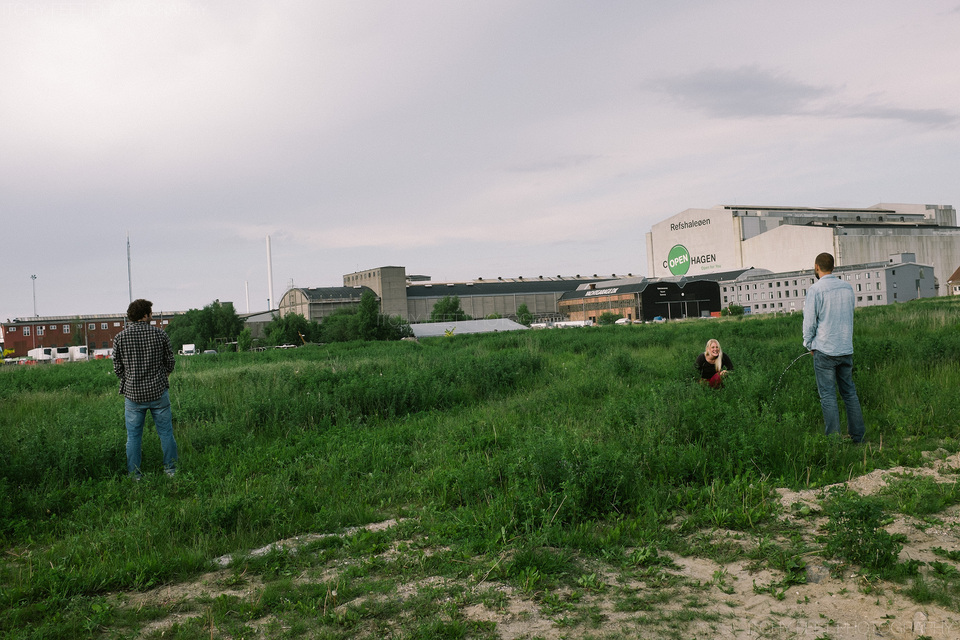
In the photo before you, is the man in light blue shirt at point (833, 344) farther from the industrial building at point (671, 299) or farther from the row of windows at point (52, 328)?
the row of windows at point (52, 328)

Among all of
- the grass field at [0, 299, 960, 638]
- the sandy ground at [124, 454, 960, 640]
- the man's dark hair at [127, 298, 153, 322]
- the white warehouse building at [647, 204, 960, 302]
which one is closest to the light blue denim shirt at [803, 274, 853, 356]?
the grass field at [0, 299, 960, 638]

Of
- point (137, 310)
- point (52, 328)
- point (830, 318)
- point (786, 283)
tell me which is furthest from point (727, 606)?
point (52, 328)

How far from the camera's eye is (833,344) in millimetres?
6965

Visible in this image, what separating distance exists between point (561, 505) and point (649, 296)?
328 feet

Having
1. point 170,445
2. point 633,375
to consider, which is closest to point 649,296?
point 633,375

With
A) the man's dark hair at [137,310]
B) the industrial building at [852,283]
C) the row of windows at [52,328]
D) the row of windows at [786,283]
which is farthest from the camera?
the row of windows at [52,328]

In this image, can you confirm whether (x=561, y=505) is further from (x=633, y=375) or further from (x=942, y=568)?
(x=633, y=375)

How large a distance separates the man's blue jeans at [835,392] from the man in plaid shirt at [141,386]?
7361 mm

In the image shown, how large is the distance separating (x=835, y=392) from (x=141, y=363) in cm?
785

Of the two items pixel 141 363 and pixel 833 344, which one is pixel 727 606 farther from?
pixel 141 363

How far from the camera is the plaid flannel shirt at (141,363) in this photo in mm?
7352

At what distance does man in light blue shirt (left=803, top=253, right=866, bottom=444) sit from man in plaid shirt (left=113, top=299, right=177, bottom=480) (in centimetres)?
731

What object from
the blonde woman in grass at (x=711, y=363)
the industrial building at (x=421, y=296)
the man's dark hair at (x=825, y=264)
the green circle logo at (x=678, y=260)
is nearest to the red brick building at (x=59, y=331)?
the industrial building at (x=421, y=296)

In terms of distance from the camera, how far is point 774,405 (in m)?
8.23
